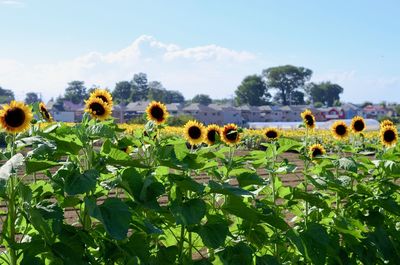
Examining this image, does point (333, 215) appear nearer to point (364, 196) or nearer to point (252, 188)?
point (364, 196)

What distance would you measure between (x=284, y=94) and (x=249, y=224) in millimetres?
108814

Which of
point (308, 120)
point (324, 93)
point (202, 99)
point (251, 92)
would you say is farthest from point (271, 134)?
point (324, 93)

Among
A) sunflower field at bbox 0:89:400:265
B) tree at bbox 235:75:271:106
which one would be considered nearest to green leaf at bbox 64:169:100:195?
sunflower field at bbox 0:89:400:265

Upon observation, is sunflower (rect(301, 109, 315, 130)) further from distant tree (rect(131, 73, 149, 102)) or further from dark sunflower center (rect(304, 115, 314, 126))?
distant tree (rect(131, 73, 149, 102))

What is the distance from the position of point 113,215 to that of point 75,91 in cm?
9169

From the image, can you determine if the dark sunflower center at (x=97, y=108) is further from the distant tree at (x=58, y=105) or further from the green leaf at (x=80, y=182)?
the distant tree at (x=58, y=105)

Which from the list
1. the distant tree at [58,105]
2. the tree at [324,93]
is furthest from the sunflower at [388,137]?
the tree at [324,93]

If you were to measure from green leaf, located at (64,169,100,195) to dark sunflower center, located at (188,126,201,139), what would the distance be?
1262 mm

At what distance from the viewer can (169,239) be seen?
2.60m

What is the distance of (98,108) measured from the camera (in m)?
2.57

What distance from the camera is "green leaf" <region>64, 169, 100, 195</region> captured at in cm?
189

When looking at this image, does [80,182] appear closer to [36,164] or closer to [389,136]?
[36,164]

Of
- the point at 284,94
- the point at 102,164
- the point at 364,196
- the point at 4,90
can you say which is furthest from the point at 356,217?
the point at 284,94

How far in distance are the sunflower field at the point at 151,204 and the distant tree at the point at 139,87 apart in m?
89.1
